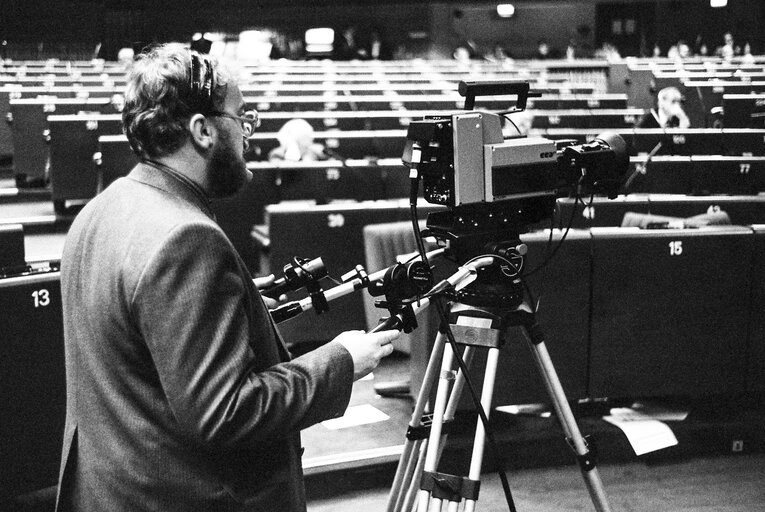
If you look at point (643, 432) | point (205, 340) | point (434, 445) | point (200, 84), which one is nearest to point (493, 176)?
point (434, 445)

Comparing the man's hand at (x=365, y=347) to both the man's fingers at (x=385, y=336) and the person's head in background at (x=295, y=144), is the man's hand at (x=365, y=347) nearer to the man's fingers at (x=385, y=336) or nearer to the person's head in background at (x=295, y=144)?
the man's fingers at (x=385, y=336)

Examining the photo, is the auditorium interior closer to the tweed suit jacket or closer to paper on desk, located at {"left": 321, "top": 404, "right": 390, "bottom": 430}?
paper on desk, located at {"left": 321, "top": 404, "right": 390, "bottom": 430}

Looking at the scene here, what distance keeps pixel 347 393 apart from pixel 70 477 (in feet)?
1.72

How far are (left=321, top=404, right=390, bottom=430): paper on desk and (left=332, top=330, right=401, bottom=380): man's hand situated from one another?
223 cm

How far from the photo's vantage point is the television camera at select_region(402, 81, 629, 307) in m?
1.95

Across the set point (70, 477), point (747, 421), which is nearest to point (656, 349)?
point (747, 421)

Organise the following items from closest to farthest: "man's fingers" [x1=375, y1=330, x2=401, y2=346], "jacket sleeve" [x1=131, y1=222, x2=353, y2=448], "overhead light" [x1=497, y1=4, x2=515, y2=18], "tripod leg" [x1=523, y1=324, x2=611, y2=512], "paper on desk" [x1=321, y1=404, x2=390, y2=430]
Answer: "jacket sleeve" [x1=131, y1=222, x2=353, y2=448]
"man's fingers" [x1=375, y1=330, x2=401, y2=346]
"tripod leg" [x1=523, y1=324, x2=611, y2=512]
"paper on desk" [x1=321, y1=404, x2=390, y2=430]
"overhead light" [x1=497, y1=4, x2=515, y2=18]

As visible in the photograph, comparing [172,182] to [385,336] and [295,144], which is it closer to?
[385,336]

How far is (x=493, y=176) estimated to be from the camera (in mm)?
1982

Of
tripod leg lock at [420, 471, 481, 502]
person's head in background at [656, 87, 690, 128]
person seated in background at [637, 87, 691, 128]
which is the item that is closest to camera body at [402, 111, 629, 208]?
tripod leg lock at [420, 471, 481, 502]

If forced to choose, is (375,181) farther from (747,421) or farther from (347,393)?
(347,393)

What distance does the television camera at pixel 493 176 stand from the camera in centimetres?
195

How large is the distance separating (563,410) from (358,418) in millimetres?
1746

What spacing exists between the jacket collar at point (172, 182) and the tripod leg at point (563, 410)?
103cm
